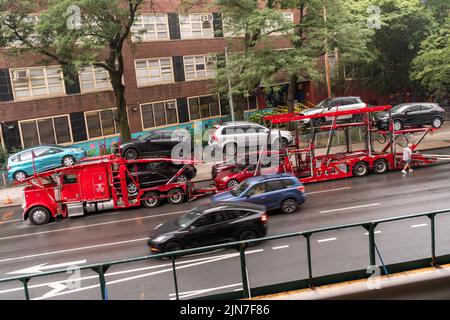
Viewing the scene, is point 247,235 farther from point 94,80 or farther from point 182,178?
point 94,80

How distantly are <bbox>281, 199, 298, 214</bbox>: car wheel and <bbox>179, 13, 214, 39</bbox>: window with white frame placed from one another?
992 inches

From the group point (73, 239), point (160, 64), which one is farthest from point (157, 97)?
point (73, 239)

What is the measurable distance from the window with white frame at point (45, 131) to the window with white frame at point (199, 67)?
11.1 metres

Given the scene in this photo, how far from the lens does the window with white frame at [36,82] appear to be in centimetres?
3200

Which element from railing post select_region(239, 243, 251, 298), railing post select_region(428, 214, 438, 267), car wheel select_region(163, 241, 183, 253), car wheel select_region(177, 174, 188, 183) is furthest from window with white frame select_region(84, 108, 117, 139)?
railing post select_region(428, 214, 438, 267)

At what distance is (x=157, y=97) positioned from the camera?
3734cm

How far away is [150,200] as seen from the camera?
1983cm

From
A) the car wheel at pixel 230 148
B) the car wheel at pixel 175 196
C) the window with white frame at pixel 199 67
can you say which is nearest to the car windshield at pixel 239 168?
the car wheel at pixel 175 196

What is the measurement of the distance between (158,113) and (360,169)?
806 inches

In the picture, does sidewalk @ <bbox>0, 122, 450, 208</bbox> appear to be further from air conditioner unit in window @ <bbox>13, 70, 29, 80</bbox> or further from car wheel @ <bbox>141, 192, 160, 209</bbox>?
air conditioner unit in window @ <bbox>13, 70, 29, 80</bbox>

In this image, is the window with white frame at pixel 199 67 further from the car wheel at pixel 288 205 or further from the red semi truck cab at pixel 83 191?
the car wheel at pixel 288 205

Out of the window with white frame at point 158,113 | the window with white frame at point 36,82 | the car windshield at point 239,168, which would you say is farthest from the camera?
the window with white frame at point 158,113

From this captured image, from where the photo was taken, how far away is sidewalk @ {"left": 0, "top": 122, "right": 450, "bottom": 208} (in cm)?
→ 2419
